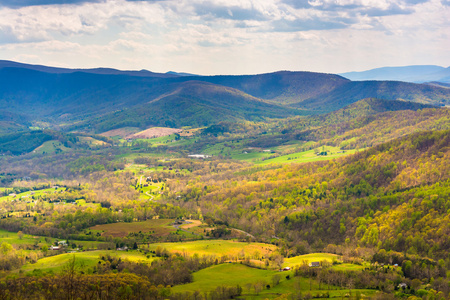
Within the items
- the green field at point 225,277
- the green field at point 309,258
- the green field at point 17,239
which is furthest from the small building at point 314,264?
the green field at point 17,239

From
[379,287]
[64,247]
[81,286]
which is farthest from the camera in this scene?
[64,247]

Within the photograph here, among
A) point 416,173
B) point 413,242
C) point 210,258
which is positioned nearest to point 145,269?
point 210,258

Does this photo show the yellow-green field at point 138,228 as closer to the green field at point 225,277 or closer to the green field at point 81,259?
the green field at point 81,259

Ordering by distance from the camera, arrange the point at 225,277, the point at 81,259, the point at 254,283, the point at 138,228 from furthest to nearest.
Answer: the point at 138,228
the point at 81,259
the point at 225,277
the point at 254,283

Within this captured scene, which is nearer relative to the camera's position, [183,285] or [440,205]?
[183,285]

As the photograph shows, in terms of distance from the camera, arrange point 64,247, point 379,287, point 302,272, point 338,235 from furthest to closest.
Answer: point 338,235 < point 64,247 < point 302,272 < point 379,287

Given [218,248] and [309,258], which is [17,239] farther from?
[309,258]

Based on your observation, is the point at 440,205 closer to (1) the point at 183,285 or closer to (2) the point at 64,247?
(1) the point at 183,285

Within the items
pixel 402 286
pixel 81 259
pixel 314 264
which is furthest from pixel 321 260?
pixel 81 259
